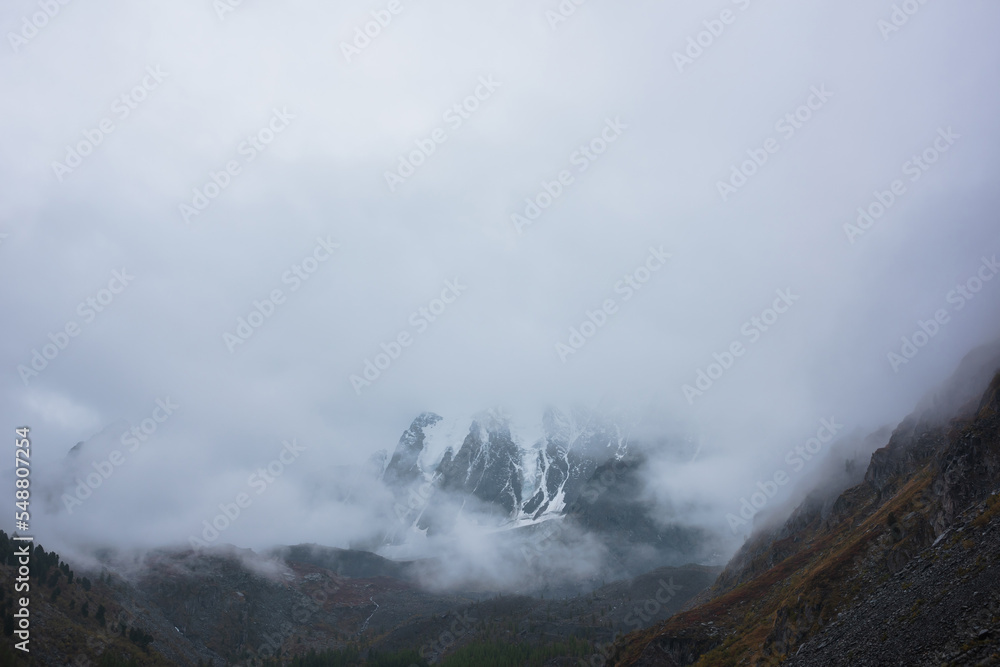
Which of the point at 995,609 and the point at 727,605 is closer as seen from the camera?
the point at 995,609

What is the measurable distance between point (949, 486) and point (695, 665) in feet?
154

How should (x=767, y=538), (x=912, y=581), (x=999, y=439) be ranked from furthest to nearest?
(x=767, y=538) → (x=999, y=439) → (x=912, y=581)

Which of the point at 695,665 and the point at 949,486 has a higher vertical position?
the point at 949,486

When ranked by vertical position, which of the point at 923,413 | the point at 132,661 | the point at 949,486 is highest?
the point at 132,661

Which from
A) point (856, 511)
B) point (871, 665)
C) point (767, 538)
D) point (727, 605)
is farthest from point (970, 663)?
point (767, 538)

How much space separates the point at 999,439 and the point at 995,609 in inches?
1624

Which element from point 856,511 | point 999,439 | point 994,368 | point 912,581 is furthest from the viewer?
point 856,511

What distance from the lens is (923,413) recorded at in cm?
13312

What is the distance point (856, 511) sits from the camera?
127 metres

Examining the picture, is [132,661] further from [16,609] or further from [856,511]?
[856,511]

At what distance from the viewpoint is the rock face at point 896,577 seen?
137 feet

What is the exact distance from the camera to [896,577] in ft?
184

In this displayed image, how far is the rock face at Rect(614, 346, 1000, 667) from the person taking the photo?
41625mm

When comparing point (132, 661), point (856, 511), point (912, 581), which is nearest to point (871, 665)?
point (912, 581)
